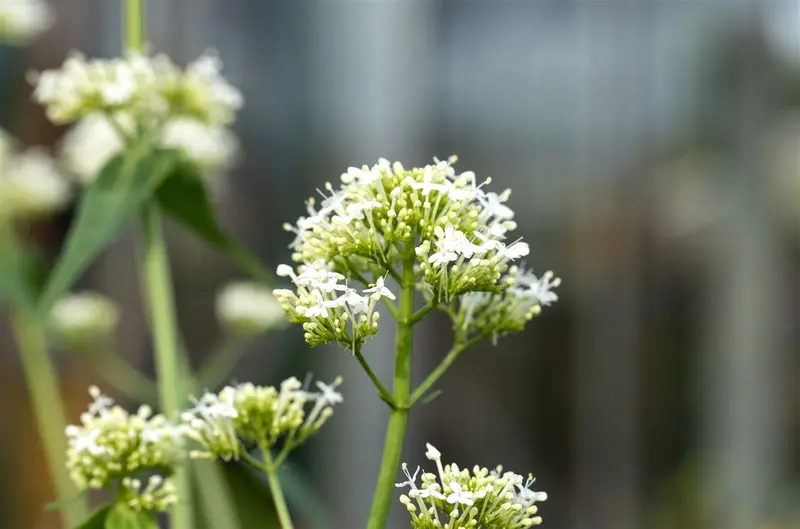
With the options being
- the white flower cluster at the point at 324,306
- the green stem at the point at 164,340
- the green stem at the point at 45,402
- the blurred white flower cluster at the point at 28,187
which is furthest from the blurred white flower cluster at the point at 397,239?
the blurred white flower cluster at the point at 28,187

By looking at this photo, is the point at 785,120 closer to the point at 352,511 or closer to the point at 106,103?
the point at 352,511

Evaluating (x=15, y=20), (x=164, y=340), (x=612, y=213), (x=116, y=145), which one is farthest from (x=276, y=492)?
(x=612, y=213)

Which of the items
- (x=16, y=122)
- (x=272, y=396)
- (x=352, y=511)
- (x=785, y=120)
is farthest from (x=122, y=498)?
(x=785, y=120)

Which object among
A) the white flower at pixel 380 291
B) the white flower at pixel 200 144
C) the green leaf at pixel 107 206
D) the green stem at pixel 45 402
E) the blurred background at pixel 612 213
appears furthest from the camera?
the blurred background at pixel 612 213

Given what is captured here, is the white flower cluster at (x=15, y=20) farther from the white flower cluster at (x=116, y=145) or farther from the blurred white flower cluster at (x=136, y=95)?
the blurred white flower cluster at (x=136, y=95)

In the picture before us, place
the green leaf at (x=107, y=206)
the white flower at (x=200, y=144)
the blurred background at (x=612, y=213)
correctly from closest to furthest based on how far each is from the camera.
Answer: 1. the green leaf at (x=107, y=206)
2. the white flower at (x=200, y=144)
3. the blurred background at (x=612, y=213)
